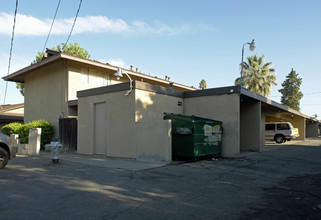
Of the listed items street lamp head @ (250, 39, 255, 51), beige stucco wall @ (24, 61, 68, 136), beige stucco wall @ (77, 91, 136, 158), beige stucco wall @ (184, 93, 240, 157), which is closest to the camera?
beige stucco wall @ (77, 91, 136, 158)

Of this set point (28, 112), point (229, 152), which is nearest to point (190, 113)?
point (229, 152)

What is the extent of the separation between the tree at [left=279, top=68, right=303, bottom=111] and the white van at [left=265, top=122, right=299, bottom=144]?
3547 centimetres

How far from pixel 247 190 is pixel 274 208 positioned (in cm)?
152

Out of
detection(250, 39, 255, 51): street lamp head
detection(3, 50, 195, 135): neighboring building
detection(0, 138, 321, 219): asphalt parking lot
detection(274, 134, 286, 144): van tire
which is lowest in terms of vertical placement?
detection(0, 138, 321, 219): asphalt parking lot

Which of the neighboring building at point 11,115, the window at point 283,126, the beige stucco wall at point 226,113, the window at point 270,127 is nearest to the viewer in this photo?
the beige stucco wall at point 226,113

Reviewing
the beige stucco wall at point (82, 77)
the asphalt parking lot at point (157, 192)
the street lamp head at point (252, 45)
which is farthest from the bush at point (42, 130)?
the street lamp head at point (252, 45)

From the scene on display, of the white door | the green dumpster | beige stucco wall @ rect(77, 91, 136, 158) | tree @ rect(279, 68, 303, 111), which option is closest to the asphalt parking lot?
the green dumpster

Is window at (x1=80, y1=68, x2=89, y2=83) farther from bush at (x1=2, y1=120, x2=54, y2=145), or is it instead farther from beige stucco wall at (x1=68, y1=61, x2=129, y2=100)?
bush at (x1=2, y1=120, x2=54, y2=145)

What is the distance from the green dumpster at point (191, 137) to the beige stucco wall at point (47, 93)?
8.75 meters

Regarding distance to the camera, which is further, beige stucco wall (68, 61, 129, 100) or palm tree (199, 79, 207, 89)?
palm tree (199, 79, 207, 89)

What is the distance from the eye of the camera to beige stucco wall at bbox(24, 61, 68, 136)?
1719 cm

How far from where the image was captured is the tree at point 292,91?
56656 mm

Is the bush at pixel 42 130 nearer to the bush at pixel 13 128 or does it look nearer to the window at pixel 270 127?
the bush at pixel 13 128

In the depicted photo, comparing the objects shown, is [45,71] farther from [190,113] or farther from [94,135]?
[190,113]
